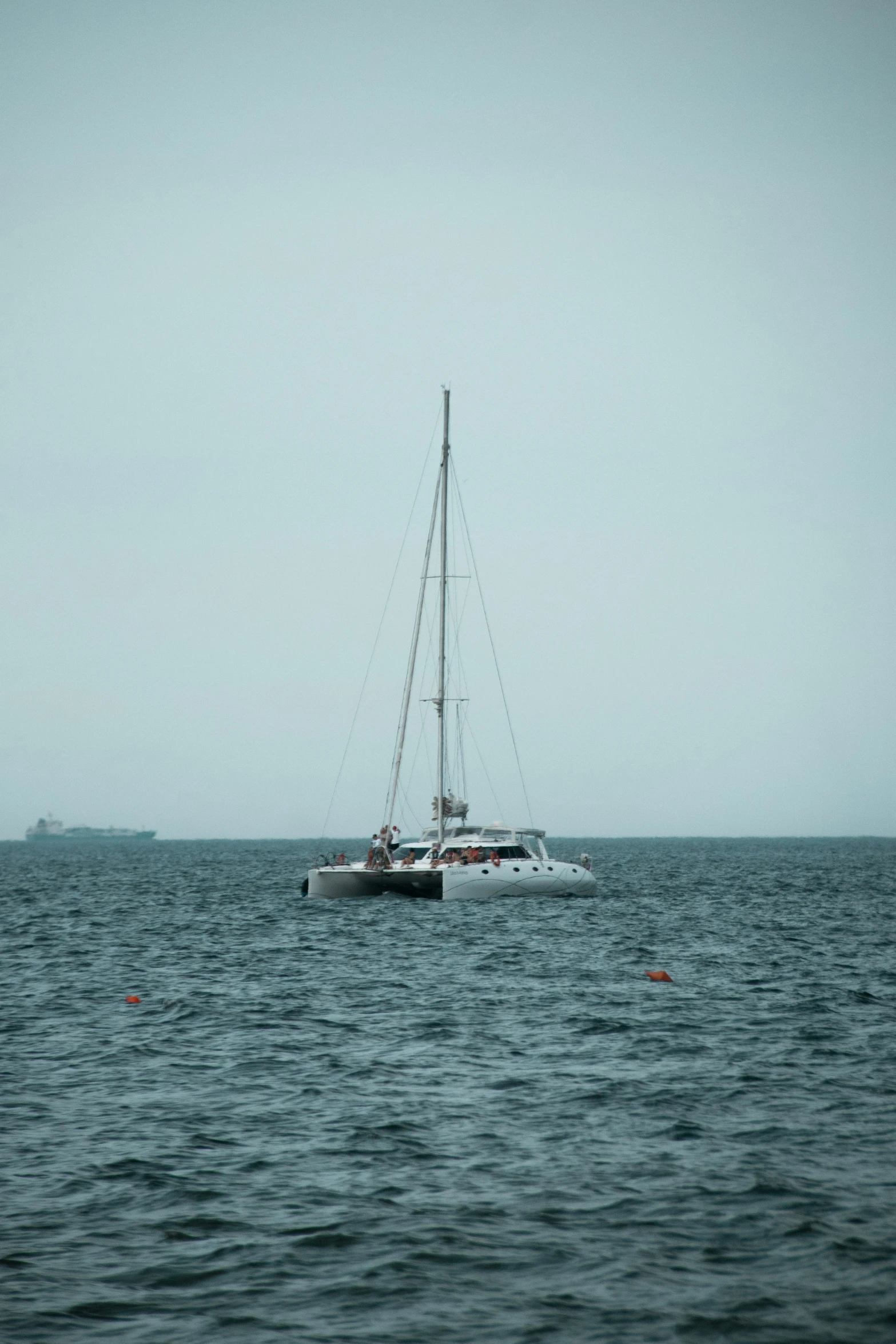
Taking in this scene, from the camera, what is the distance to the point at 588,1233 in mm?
12602

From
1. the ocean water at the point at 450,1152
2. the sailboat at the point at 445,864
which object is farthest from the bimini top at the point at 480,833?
the ocean water at the point at 450,1152

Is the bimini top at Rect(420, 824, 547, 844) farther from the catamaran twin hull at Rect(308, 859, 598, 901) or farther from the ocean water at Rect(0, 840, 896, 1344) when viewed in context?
the ocean water at Rect(0, 840, 896, 1344)

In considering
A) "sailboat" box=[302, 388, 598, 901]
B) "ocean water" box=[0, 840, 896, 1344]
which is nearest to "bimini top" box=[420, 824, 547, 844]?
"sailboat" box=[302, 388, 598, 901]

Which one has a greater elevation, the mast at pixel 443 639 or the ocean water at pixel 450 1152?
the mast at pixel 443 639

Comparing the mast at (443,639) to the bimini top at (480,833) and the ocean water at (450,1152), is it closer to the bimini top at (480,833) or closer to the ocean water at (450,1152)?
the bimini top at (480,833)

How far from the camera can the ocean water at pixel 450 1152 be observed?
36.0ft

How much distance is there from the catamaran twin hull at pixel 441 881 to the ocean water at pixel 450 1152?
1665cm

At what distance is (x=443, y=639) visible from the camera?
57.4 m

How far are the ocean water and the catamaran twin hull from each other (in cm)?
1665

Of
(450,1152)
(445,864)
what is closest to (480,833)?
(445,864)

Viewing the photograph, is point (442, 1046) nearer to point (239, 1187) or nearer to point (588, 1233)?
point (239, 1187)

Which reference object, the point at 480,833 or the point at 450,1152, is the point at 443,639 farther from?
the point at 450,1152

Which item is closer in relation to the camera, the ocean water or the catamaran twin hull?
the ocean water

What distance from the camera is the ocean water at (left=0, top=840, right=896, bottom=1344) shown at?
11.0 meters
